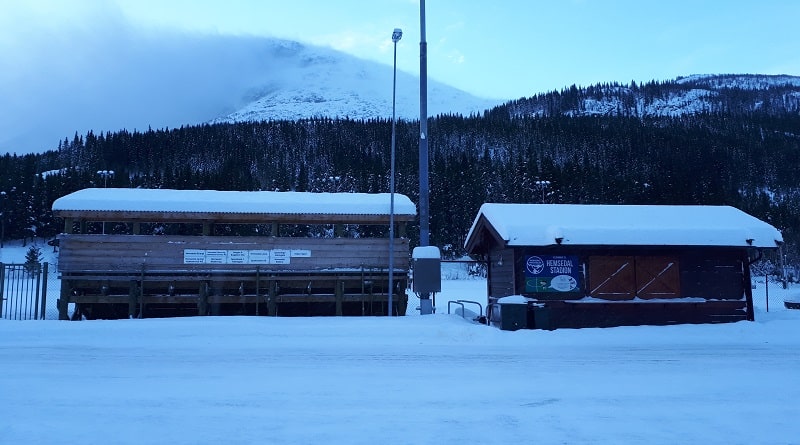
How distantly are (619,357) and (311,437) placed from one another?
6.89 meters

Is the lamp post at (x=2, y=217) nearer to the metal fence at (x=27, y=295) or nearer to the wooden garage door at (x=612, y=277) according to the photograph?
A: the metal fence at (x=27, y=295)

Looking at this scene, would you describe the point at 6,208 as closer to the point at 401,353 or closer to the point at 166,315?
the point at 166,315

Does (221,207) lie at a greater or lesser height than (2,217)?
lesser

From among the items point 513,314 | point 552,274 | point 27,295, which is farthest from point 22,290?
point 552,274

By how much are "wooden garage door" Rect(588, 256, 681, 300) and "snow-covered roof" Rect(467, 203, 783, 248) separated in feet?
2.55

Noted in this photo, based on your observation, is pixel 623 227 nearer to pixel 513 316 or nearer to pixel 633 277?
pixel 633 277

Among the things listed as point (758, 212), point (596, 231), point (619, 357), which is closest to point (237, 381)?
point (619, 357)

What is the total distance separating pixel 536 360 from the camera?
31.4 feet

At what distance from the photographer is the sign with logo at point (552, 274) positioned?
14.8 meters

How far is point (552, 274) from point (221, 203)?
1055 centimetres

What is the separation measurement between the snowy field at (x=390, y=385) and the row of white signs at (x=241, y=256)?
15.0ft

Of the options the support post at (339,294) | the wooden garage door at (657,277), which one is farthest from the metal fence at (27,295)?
the wooden garage door at (657,277)

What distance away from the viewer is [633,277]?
15086 millimetres

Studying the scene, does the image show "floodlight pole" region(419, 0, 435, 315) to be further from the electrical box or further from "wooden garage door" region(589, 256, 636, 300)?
"wooden garage door" region(589, 256, 636, 300)
